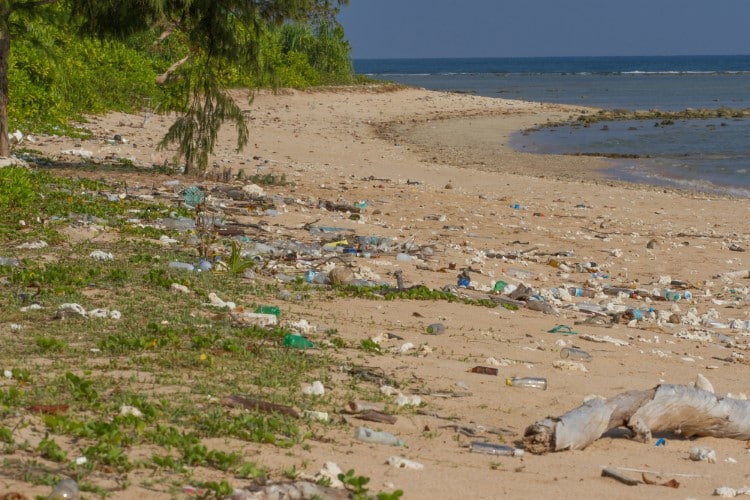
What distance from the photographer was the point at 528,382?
6012 mm

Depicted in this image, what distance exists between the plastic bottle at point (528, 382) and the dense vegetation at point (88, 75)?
27.1 ft

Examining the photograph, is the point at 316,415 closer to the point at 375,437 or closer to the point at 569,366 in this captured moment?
the point at 375,437

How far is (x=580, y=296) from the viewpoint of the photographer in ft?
31.7

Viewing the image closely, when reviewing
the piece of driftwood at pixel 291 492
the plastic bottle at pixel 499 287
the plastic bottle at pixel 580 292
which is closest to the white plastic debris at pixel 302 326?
the piece of driftwood at pixel 291 492

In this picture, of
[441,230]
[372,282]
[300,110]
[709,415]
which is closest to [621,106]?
[300,110]

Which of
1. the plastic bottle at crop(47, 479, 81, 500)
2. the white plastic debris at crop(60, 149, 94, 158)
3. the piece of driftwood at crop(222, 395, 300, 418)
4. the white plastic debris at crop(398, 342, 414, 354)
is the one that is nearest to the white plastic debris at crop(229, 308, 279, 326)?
the white plastic debris at crop(398, 342, 414, 354)

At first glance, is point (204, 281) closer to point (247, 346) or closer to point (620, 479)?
point (247, 346)

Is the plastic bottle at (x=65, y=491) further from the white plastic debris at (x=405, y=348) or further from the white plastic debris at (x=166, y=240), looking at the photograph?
the white plastic debris at (x=166, y=240)

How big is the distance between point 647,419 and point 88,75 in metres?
20.3

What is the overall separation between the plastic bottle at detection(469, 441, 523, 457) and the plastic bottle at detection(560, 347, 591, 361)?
2.19 metres

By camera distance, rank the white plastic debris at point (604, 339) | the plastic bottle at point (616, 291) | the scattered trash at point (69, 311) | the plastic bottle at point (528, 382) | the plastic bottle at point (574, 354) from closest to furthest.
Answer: the plastic bottle at point (528, 382)
the scattered trash at point (69, 311)
the plastic bottle at point (574, 354)
the white plastic debris at point (604, 339)
the plastic bottle at point (616, 291)

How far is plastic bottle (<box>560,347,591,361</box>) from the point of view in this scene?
686cm

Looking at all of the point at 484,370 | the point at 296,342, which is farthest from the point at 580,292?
the point at 296,342

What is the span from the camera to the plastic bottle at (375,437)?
4695mm
